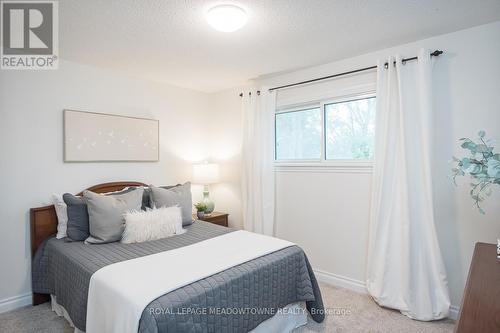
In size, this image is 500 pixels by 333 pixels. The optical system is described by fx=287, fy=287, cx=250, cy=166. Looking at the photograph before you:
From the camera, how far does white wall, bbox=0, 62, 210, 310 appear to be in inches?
102

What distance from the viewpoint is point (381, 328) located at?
2.27 metres

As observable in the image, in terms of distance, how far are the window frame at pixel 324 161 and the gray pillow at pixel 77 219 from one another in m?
2.11

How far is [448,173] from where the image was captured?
7.89 ft

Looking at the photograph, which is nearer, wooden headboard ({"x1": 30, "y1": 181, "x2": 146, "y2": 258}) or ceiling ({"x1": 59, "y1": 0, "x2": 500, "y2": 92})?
ceiling ({"x1": 59, "y1": 0, "x2": 500, "y2": 92})

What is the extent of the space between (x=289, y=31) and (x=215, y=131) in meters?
2.23

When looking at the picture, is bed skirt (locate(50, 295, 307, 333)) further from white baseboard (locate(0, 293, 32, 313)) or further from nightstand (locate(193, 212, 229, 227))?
nightstand (locate(193, 212, 229, 227))

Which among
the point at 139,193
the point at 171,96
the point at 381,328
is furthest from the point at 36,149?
the point at 381,328

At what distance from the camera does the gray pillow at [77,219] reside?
99.0 inches

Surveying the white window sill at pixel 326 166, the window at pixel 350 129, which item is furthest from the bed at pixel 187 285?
the window at pixel 350 129

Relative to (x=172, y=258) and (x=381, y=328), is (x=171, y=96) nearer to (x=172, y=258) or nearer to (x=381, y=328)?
(x=172, y=258)

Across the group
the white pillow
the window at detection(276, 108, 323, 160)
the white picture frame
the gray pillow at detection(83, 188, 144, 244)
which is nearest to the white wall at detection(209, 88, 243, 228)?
the window at detection(276, 108, 323, 160)

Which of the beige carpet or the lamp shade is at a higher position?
the lamp shade

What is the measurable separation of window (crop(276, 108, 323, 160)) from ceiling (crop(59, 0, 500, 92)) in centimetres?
59

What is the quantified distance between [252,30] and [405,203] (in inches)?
76.4
